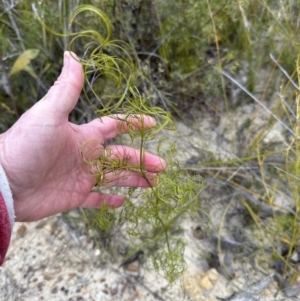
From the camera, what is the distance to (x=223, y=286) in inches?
51.5

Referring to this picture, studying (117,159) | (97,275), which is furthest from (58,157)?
(97,275)

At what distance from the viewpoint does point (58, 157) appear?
1.13m

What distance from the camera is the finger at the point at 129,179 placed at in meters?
1.10

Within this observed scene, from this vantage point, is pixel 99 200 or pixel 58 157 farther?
pixel 99 200

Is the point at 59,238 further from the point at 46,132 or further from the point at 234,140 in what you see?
the point at 234,140

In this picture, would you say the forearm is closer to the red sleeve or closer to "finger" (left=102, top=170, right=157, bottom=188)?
the red sleeve

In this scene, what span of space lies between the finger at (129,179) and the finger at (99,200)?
0.06m

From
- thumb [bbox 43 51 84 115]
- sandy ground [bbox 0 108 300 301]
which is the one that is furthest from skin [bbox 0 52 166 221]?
sandy ground [bbox 0 108 300 301]

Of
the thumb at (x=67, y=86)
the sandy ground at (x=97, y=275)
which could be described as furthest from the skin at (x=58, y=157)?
the sandy ground at (x=97, y=275)

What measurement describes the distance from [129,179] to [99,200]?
0.46ft

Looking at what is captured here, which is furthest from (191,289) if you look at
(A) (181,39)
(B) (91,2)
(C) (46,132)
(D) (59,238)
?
(B) (91,2)

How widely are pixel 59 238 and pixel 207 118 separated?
672mm

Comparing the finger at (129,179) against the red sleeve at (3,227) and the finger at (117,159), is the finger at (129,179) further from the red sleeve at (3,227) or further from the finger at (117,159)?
the red sleeve at (3,227)

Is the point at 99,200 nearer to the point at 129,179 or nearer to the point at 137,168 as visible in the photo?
the point at 129,179
